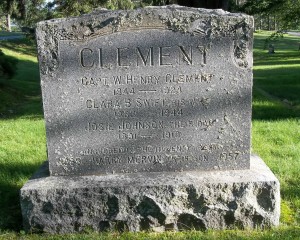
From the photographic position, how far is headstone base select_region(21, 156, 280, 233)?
11.8 ft

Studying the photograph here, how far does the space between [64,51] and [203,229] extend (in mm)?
2007

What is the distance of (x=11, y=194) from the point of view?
448 centimetres

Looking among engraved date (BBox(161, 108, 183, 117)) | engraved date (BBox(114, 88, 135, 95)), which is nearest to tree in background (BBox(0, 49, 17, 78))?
engraved date (BBox(114, 88, 135, 95))

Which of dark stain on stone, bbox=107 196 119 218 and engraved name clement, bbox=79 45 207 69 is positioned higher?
engraved name clement, bbox=79 45 207 69

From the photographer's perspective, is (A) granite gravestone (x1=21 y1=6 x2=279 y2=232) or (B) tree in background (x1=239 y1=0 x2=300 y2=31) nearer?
(A) granite gravestone (x1=21 y1=6 x2=279 y2=232)

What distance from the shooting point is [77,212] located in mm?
3639

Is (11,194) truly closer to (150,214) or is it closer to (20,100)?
(150,214)

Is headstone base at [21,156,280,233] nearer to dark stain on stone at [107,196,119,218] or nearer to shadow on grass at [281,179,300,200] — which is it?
dark stain on stone at [107,196,119,218]

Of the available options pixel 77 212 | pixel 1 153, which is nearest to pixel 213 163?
pixel 77 212

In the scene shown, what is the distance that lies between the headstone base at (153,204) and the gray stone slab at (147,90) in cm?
31

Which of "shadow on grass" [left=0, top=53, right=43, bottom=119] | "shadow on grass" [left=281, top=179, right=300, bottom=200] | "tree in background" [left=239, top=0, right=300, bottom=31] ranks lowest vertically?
"shadow on grass" [left=0, top=53, right=43, bottom=119]

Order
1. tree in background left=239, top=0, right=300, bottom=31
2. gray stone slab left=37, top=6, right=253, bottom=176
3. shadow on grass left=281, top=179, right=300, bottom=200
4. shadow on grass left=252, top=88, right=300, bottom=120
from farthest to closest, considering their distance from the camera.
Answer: tree in background left=239, top=0, right=300, bottom=31, shadow on grass left=252, top=88, right=300, bottom=120, shadow on grass left=281, top=179, right=300, bottom=200, gray stone slab left=37, top=6, right=253, bottom=176

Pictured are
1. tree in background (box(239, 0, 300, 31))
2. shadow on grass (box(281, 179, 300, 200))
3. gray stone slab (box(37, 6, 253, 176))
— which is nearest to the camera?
gray stone slab (box(37, 6, 253, 176))

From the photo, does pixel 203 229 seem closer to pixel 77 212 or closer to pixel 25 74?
pixel 77 212
